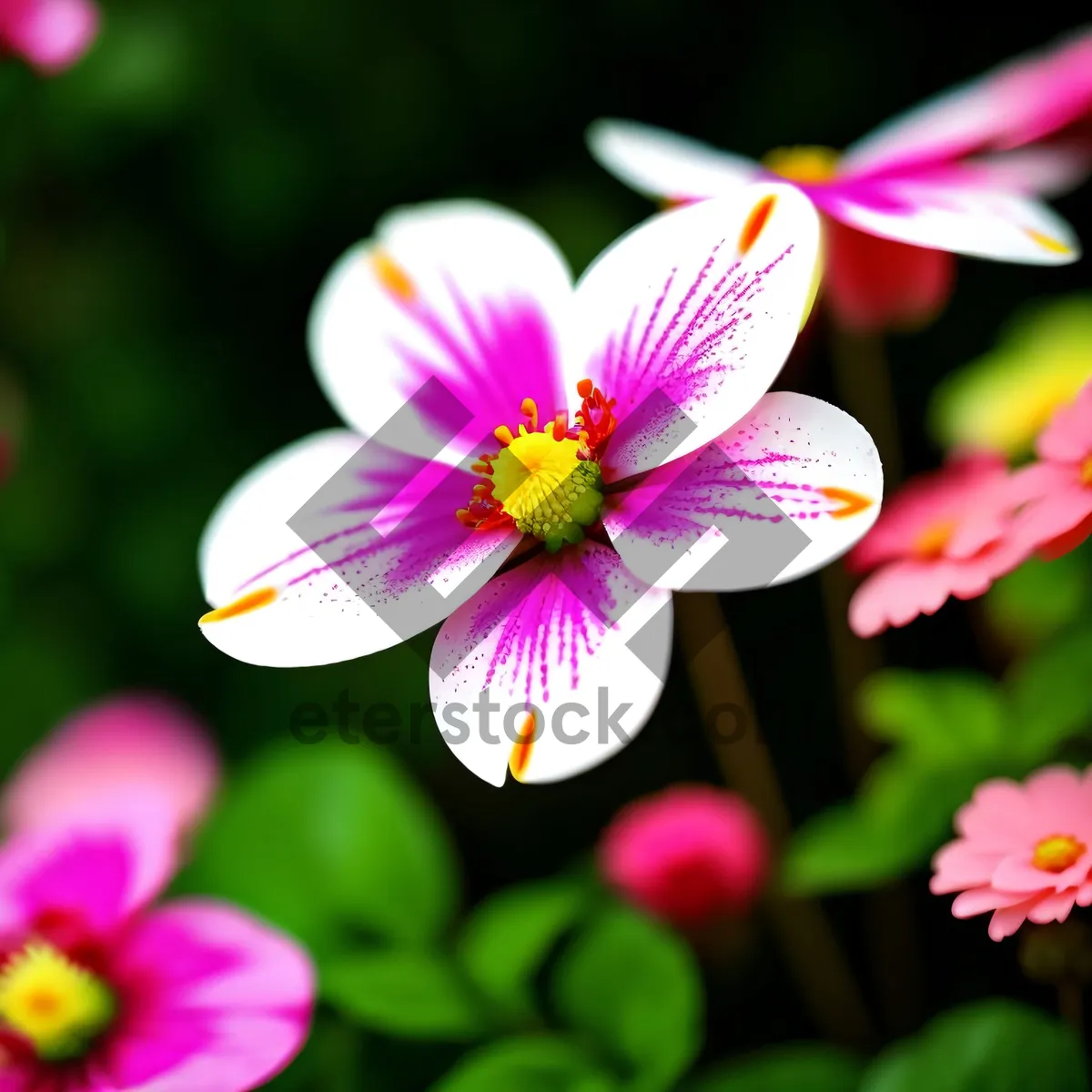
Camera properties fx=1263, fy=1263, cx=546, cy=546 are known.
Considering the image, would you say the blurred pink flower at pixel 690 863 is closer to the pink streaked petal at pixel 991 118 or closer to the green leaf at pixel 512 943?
the green leaf at pixel 512 943

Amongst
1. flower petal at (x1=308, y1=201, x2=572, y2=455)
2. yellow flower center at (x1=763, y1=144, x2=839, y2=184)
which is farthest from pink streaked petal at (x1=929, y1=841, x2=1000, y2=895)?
yellow flower center at (x1=763, y1=144, x2=839, y2=184)

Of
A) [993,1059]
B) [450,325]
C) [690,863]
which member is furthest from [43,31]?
[993,1059]

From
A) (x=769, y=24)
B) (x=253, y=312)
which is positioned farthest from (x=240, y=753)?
(x=769, y=24)

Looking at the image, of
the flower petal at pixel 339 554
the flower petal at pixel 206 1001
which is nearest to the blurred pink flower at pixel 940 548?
the flower petal at pixel 339 554

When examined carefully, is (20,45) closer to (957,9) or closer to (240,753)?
(240,753)

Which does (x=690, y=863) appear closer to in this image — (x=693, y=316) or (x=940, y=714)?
(x=940, y=714)

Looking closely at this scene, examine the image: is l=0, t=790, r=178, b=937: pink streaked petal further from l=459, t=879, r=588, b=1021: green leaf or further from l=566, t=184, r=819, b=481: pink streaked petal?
l=566, t=184, r=819, b=481: pink streaked petal
